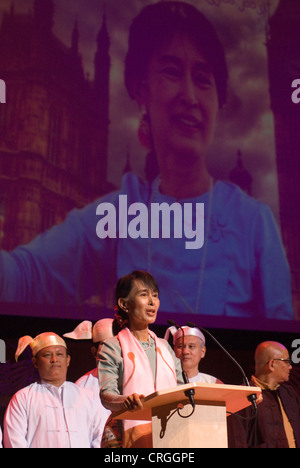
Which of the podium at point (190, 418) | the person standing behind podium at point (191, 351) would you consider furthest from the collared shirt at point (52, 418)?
the podium at point (190, 418)

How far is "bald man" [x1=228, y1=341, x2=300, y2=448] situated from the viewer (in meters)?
4.26

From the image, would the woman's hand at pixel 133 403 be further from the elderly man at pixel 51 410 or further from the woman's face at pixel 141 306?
the elderly man at pixel 51 410

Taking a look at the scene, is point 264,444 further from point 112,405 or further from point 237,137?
point 237,137

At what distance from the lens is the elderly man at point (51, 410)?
375cm

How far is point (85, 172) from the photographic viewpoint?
5570 millimetres

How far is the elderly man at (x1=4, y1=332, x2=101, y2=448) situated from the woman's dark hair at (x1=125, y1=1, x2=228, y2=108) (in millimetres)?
2855

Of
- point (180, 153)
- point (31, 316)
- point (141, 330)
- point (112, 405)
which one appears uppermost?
point (180, 153)

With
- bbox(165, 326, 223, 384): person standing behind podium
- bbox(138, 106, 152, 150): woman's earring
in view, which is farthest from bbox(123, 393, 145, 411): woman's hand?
bbox(138, 106, 152, 150): woman's earring

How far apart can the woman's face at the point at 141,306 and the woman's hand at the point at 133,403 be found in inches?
21.2

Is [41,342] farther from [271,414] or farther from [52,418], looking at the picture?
[271,414]

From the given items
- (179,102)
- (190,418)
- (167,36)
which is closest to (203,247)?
(179,102)

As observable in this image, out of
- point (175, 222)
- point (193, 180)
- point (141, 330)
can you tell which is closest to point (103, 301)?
point (175, 222)
